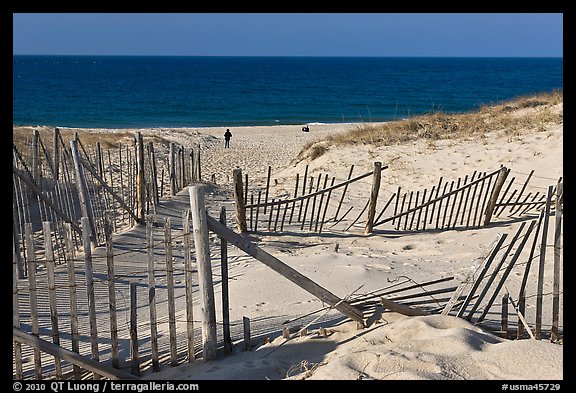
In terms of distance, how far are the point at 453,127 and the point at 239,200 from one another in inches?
337

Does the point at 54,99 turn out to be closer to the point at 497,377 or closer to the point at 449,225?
the point at 449,225

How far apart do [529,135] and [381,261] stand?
25.6 ft

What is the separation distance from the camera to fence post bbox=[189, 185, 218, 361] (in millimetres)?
4734

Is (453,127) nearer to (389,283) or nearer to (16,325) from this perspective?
(389,283)

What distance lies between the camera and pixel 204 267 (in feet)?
15.7

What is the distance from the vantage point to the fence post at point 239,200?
888 centimetres

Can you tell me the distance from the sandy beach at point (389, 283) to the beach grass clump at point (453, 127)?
0.34 metres

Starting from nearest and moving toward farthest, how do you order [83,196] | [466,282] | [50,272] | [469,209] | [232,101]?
[50,272]
[466,282]
[83,196]
[469,209]
[232,101]

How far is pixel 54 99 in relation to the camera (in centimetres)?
5103

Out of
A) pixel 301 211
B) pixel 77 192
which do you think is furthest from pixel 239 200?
pixel 77 192

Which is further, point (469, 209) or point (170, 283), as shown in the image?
point (469, 209)

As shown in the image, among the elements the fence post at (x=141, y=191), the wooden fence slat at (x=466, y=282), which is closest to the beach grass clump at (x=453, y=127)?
the fence post at (x=141, y=191)

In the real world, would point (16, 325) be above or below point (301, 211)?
below
